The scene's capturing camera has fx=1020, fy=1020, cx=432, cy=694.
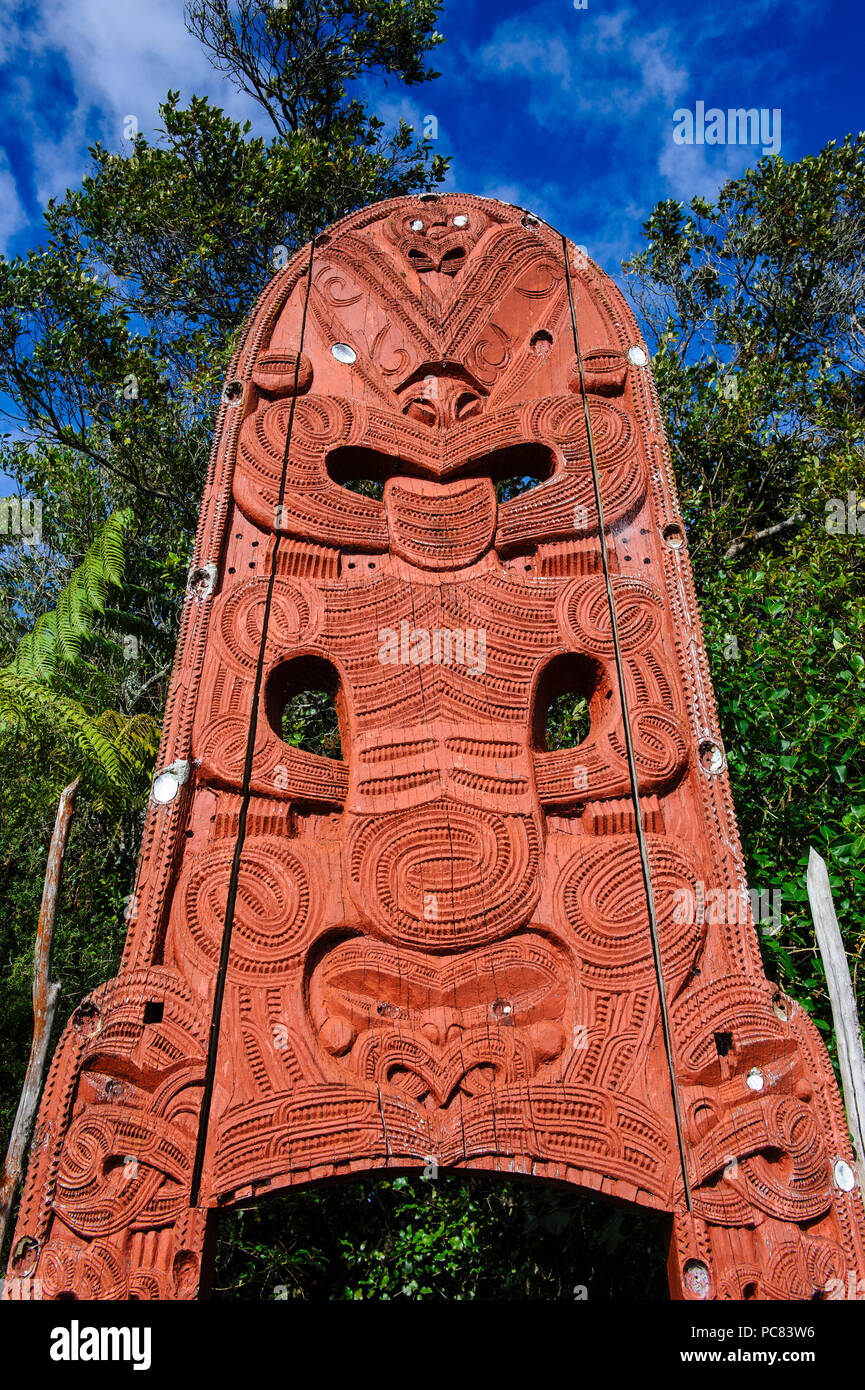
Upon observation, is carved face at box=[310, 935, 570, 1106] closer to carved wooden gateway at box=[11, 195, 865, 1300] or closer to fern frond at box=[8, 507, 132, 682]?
carved wooden gateway at box=[11, 195, 865, 1300]

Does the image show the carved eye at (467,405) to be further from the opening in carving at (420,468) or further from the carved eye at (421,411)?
the carved eye at (421,411)

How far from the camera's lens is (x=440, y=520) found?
442 cm

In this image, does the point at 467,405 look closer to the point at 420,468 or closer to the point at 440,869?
the point at 420,468

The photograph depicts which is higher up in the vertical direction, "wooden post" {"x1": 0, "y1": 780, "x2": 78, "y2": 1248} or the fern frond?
the fern frond

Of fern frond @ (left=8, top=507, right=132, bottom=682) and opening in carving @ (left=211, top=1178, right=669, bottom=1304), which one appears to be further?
fern frond @ (left=8, top=507, right=132, bottom=682)

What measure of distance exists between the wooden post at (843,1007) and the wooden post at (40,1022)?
3369 mm

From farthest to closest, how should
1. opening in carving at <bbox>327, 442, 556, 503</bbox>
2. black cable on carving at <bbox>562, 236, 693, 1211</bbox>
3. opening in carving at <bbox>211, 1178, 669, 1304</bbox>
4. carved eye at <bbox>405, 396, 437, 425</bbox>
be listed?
opening in carving at <bbox>211, 1178, 669, 1304</bbox> → carved eye at <bbox>405, 396, 437, 425</bbox> → opening in carving at <bbox>327, 442, 556, 503</bbox> → black cable on carving at <bbox>562, 236, 693, 1211</bbox>

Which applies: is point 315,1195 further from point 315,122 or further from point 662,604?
point 315,122

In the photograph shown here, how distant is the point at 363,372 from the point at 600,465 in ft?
4.06

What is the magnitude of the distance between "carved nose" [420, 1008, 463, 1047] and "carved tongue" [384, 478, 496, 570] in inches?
72.3

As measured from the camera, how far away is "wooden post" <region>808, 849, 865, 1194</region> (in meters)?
4.00

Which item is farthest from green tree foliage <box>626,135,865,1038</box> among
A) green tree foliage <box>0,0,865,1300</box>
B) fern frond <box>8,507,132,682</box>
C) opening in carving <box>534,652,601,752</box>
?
fern frond <box>8,507,132,682</box>

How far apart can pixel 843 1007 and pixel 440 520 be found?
2622 millimetres

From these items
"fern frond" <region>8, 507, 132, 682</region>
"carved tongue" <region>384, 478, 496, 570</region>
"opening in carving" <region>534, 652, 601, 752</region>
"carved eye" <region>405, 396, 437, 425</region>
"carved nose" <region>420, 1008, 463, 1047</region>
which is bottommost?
"carved nose" <region>420, 1008, 463, 1047</region>
